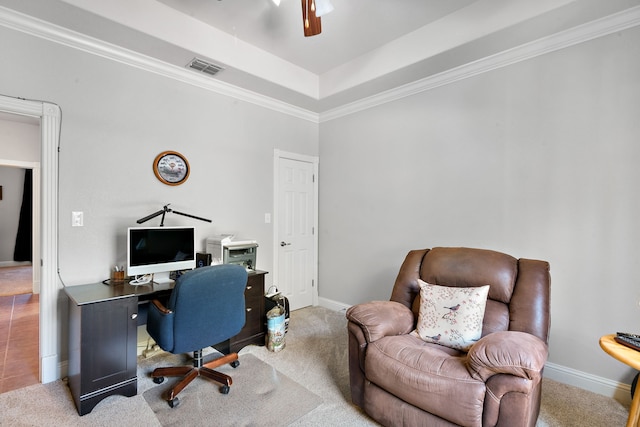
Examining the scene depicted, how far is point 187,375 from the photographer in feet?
7.33

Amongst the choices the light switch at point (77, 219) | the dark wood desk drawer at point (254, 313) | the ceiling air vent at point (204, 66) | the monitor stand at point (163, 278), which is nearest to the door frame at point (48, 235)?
the light switch at point (77, 219)

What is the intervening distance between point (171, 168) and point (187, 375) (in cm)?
182

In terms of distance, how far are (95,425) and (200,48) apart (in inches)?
113

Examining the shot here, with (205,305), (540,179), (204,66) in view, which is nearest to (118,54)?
(204,66)

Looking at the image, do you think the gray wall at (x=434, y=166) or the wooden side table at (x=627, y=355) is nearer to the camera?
the wooden side table at (x=627, y=355)

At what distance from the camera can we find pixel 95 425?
1.88 m

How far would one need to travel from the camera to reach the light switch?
2.46 metres

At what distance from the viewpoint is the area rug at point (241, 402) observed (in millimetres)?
1931

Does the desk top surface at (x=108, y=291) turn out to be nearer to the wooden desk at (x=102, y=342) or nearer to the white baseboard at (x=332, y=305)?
the wooden desk at (x=102, y=342)

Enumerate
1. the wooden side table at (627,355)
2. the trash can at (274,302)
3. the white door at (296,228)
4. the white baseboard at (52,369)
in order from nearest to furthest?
the wooden side table at (627,355)
the white baseboard at (52,369)
the trash can at (274,302)
the white door at (296,228)

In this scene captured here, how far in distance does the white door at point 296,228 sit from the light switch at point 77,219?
1.92 m

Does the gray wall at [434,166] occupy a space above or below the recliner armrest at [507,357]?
above

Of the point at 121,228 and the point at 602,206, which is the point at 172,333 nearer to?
the point at 121,228

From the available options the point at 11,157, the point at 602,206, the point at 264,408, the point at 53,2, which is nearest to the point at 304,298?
the point at 264,408
